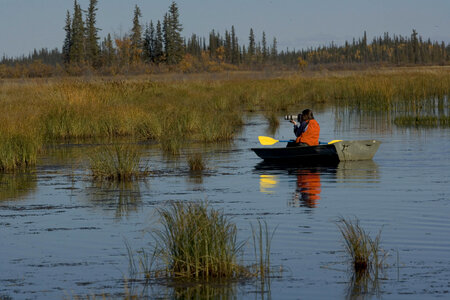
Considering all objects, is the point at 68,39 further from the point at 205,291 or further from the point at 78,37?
the point at 205,291

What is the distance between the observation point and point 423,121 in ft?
86.6

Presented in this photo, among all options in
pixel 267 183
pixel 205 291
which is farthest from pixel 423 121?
pixel 205 291

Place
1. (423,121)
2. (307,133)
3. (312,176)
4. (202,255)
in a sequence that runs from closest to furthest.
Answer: (202,255) < (312,176) < (307,133) < (423,121)

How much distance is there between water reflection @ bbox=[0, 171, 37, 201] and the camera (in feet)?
44.7

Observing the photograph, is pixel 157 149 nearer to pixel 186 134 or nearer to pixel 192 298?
pixel 186 134

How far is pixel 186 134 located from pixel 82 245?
14.9m

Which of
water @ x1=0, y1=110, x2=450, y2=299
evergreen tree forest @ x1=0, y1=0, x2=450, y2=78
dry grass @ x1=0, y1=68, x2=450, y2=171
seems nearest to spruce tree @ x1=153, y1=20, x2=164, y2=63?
evergreen tree forest @ x1=0, y1=0, x2=450, y2=78

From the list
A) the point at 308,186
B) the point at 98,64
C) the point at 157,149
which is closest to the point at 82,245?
the point at 308,186

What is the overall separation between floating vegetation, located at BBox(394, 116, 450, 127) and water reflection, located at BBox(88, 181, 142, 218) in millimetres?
13752

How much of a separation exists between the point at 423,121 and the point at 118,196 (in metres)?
15.6

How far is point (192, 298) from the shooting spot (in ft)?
23.7

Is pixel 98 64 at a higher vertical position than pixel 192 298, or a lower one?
higher

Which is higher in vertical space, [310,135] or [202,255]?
[310,135]

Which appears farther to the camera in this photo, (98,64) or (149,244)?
(98,64)
